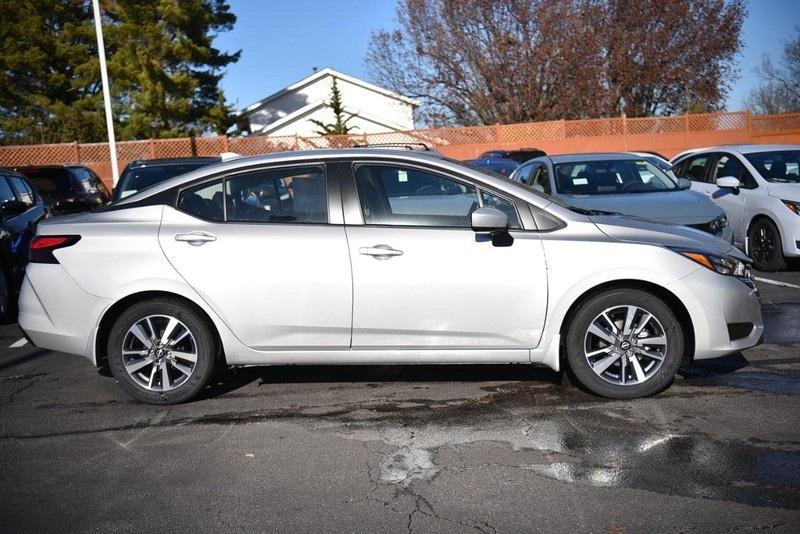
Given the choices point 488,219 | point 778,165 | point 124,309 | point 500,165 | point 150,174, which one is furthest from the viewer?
point 500,165

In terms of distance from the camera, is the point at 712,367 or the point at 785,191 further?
the point at 785,191

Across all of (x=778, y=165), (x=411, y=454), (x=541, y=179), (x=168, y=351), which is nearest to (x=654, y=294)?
(x=411, y=454)

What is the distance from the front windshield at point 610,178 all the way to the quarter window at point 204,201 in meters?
5.12

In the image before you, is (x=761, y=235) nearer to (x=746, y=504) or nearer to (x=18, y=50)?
(x=746, y=504)

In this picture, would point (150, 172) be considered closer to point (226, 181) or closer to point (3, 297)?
point (3, 297)

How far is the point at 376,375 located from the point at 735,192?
6.63m

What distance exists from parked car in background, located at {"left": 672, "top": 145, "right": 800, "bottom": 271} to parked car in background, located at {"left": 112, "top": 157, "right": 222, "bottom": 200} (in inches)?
268

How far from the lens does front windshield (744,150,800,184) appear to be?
11.0 metres

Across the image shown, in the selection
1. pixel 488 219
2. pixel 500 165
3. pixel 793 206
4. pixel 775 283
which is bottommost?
pixel 775 283

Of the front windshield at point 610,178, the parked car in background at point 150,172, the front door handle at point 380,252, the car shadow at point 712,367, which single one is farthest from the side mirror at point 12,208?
the car shadow at point 712,367

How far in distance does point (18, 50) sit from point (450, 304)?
38.2m

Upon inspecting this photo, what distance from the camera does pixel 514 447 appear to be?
4.73m

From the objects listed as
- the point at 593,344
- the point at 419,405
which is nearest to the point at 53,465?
the point at 419,405

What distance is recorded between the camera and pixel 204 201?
579 centimetres
